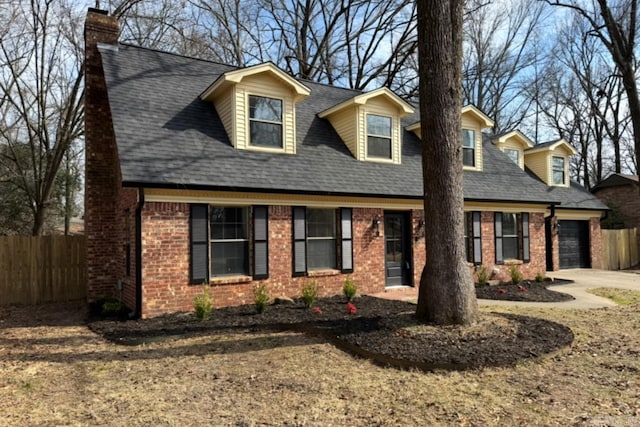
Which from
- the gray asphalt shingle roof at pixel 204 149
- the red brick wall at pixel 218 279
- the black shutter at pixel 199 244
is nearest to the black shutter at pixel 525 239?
the gray asphalt shingle roof at pixel 204 149

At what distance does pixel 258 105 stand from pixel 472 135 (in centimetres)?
757

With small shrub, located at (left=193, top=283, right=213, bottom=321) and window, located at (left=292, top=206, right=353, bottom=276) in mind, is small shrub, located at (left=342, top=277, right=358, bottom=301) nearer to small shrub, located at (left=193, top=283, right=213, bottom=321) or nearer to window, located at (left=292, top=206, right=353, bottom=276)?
window, located at (left=292, top=206, right=353, bottom=276)

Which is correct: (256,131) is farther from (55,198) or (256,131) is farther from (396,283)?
(55,198)

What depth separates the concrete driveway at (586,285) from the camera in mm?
10016

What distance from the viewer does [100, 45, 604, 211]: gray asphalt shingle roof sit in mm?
9008

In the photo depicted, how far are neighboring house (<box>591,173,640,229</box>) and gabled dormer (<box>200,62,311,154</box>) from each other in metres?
18.0

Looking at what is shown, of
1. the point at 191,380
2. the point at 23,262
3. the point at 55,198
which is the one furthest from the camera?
the point at 55,198

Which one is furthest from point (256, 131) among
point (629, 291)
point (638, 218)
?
point (638, 218)

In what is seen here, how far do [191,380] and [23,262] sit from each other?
7.95 meters

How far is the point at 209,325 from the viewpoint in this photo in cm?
781

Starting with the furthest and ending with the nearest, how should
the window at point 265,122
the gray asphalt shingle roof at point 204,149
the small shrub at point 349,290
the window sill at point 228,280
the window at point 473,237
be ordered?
the window at point 473,237 → the window at point 265,122 → the small shrub at point 349,290 → the window sill at point 228,280 → the gray asphalt shingle roof at point 204,149

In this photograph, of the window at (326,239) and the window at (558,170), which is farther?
the window at (558,170)

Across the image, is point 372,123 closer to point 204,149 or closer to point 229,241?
point 204,149

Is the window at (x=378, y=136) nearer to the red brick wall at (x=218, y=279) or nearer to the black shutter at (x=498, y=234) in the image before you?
the red brick wall at (x=218, y=279)
